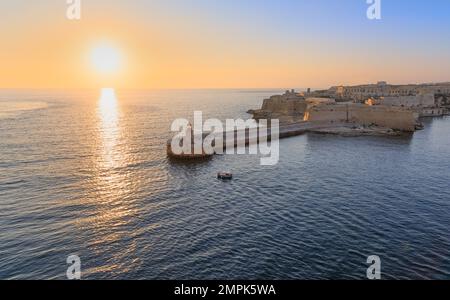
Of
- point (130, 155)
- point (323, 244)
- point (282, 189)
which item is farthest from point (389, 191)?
point (130, 155)

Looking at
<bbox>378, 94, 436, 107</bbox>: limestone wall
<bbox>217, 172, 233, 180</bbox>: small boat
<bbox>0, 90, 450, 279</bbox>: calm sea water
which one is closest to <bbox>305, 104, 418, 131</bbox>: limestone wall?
<bbox>378, 94, 436, 107</bbox>: limestone wall

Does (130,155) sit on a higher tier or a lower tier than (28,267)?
higher

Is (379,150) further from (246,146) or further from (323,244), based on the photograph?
(323,244)

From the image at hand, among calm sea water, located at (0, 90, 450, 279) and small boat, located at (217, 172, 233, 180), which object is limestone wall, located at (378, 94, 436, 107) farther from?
small boat, located at (217, 172, 233, 180)

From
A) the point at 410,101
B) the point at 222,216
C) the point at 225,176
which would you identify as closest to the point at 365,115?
the point at 410,101

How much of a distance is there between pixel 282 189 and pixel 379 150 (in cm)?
2724

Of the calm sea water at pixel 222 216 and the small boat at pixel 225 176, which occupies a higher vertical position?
the small boat at pixel 225 176

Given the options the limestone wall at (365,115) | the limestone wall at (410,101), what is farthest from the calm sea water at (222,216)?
the limestone wall at (410,101)

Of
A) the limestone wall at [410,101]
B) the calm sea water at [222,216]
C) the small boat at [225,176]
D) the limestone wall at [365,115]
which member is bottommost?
the calm sea water at [222,216]

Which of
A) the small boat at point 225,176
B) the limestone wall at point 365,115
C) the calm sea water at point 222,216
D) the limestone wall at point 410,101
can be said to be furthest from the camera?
the limestone wall at point 410,101

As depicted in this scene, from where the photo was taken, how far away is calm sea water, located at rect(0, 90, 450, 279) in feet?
60.4

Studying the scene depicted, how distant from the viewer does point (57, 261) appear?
18.8 metres

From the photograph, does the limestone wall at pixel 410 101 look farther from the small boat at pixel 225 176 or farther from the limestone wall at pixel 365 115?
the small boat at pixel 225 176

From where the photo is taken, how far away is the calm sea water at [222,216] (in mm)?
18422
